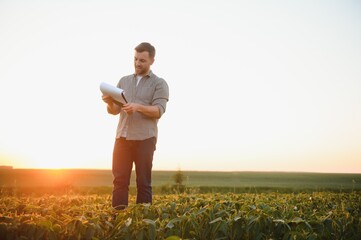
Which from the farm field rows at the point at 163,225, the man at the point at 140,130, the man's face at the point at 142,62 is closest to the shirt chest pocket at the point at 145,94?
the man at the point at 140,130

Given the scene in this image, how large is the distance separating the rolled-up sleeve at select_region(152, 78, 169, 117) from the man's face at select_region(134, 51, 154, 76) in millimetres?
291

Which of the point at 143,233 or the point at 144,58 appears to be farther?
the point at 144,58

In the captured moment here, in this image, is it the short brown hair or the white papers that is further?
the short brown hair

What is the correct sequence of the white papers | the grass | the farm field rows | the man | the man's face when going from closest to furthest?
the farm field rows
the white papers
the man
the man's face
the grass

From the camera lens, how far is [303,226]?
3.45 meters

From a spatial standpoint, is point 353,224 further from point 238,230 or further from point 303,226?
point 238,230

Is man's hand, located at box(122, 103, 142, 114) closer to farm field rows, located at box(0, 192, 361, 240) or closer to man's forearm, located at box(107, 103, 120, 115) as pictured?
man's forearm, located at box(107, 103, 120, 115)

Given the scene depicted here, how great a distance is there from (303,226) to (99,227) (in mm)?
2071

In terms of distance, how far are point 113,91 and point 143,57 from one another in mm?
785

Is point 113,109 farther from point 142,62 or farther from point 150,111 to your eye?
point 142,62

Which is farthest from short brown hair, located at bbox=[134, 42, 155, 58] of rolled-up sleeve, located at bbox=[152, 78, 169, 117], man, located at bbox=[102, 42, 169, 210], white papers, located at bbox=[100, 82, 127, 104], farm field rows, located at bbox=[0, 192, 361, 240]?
farm field rows, located at bbox=[0, 192, 361, 240]

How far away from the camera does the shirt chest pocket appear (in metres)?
4.98

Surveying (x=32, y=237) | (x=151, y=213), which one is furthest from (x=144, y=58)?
(x=32, y=237)

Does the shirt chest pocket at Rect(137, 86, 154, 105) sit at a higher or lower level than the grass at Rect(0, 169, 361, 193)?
higher
